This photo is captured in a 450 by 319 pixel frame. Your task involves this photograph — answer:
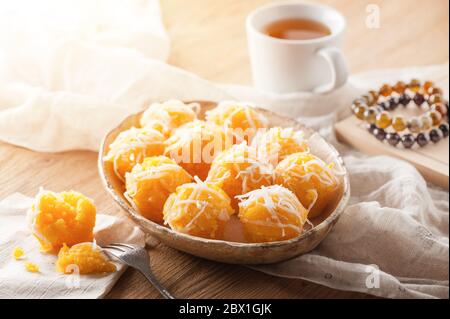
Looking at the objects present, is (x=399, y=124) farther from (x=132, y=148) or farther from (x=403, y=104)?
(x=132, y=148)

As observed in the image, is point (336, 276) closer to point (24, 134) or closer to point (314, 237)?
point (314, 237)

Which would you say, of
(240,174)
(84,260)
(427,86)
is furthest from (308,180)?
(427,86)

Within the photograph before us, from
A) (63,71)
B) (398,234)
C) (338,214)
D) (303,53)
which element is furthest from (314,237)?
(63,71)

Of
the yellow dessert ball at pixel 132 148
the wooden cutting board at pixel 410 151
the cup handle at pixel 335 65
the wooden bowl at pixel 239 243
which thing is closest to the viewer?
the wooden bowl at pixel 239 243

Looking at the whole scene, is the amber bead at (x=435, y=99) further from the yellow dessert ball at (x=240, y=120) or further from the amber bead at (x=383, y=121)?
the yellow dessert ball at (x=240, y=120)

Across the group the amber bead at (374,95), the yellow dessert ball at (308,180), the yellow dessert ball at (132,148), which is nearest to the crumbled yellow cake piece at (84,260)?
the yellow dessert ball at (132,148)

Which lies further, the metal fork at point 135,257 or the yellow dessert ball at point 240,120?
the yellow dessert ball at point 240,120
